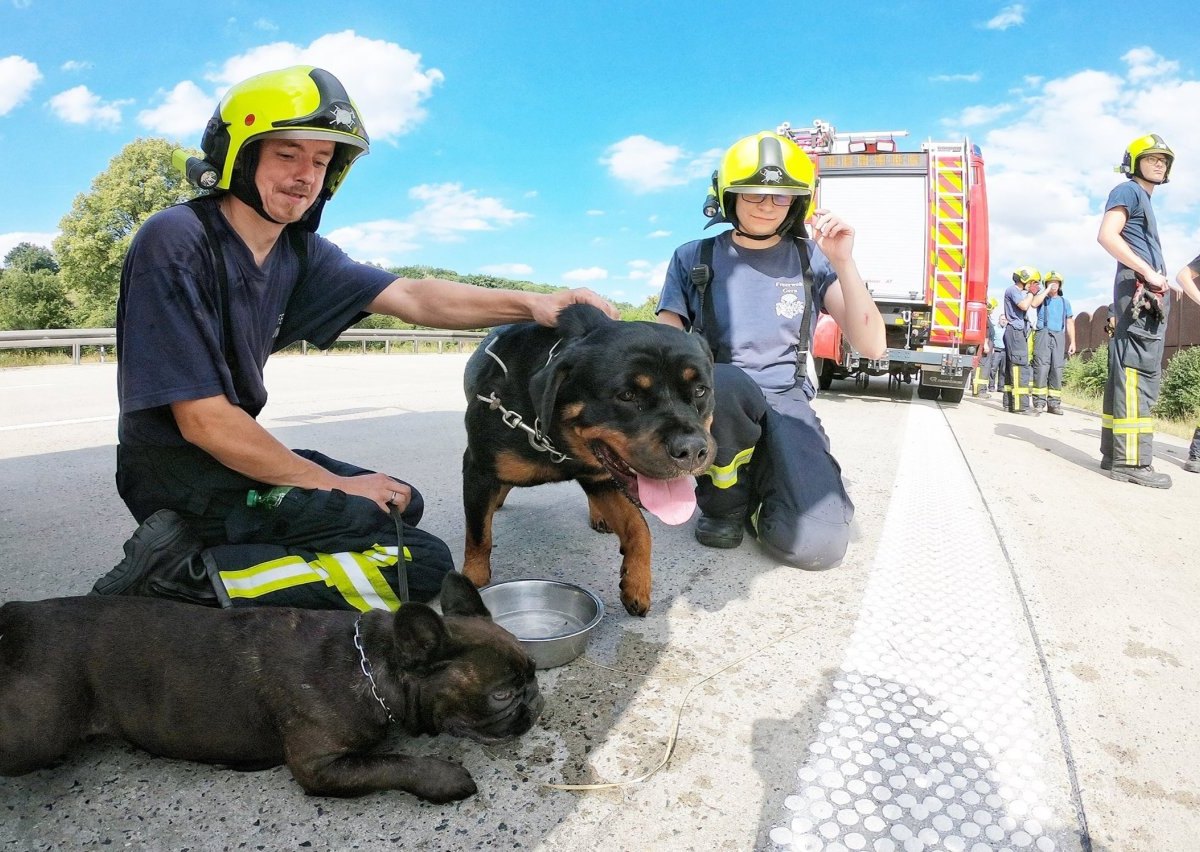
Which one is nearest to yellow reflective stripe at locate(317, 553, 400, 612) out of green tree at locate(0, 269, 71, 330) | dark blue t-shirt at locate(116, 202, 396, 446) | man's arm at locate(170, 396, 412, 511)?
man's arm at locate(170, 396, 412, 511)

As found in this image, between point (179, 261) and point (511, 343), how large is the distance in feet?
4.08

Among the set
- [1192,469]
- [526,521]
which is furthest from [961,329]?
[526,521]

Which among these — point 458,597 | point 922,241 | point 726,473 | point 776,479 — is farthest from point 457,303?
point 922,241

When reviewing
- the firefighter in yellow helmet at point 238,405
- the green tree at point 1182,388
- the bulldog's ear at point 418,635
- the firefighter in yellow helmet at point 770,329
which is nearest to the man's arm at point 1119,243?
the firefighter in yellow helmet at point 770,329

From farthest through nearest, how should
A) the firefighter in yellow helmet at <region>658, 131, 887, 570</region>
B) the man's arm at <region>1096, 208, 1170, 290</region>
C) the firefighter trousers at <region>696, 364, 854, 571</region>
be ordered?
the man's arm at <region>1096, 208, 1170, 290</region> → the firefighter in yellow helmet at <region>658, 131, 887, 570</region> → the firefighter trousers at <region>696, 364, 854, 571</region>

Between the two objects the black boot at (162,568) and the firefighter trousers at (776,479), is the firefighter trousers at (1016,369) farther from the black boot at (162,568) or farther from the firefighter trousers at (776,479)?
the black boot at (162,568)

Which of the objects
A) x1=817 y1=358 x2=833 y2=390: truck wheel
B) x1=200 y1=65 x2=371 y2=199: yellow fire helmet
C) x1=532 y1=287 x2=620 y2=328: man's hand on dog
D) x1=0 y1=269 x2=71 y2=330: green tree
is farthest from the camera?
x1=0 y1=269 x2=71 y2=330: green tree

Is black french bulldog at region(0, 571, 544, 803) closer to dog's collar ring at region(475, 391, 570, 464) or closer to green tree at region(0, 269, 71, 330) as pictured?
dog's collar ring at region(475, 391, 570, 464)

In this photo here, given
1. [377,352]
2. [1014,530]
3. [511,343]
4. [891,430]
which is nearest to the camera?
[511,343]

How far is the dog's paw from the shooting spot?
1636 mm

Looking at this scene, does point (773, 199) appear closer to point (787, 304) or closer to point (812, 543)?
point (787, 304)

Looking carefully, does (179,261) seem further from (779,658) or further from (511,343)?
(779,658)

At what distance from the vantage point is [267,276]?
261 centimetres

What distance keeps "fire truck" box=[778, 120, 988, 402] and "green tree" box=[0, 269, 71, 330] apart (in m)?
41.5
